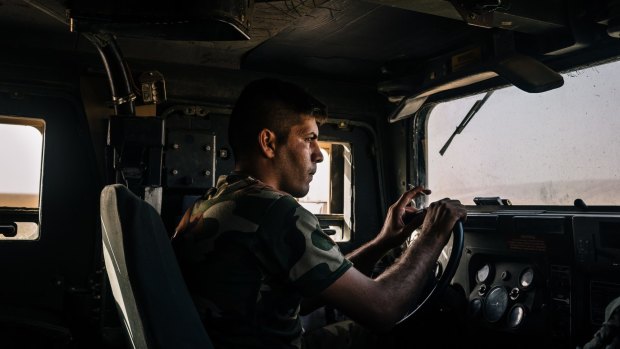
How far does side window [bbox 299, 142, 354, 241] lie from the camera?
3.68 metres

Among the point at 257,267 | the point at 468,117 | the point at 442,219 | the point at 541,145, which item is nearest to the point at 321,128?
the point at 468,117

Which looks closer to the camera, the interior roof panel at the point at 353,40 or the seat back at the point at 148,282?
the seat back at the point at 148,282

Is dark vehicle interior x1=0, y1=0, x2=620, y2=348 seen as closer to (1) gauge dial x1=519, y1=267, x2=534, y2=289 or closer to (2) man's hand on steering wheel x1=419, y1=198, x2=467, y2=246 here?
(1) gauge dial x1=519, y1=267, x2=534, y2=289

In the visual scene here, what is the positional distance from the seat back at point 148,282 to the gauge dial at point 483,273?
164cm

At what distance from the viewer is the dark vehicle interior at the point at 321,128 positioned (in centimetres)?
214

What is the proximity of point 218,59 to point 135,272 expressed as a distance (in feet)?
7.15

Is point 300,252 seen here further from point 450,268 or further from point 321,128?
point 321,128

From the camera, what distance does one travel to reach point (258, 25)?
2662 mm

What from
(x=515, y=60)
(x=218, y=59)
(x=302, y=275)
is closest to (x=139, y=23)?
(x=302, y=275)

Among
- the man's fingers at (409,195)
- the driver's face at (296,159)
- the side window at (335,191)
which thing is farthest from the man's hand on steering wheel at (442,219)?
the side window at (335,191)

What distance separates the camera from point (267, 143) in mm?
1859

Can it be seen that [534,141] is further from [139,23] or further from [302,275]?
[139,23]

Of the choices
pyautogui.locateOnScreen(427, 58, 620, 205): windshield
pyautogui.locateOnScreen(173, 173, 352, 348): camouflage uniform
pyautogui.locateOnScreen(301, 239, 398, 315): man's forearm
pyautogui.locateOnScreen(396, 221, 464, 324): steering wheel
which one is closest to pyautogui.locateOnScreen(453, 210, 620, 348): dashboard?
pyautogui.locateOnScreen(427, 58, 620, 205): windshield

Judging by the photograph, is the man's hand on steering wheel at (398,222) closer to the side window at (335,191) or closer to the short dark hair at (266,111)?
the short dark hair at (266,111)
